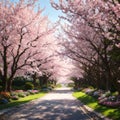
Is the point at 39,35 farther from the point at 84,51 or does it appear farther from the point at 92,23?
the point at 92,23

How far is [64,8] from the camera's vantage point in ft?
52.4

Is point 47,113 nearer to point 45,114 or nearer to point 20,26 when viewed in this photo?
point 45,114

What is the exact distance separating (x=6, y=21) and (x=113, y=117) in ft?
51.1

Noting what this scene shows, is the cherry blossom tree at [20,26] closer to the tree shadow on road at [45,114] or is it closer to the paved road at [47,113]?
the paved road at [47,113]

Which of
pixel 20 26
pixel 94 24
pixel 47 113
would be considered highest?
pixel 20 26

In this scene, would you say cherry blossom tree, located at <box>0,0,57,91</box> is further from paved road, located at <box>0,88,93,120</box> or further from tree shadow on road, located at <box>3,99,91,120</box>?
tree shadow on road, located at <box>3,99,91,120</box>

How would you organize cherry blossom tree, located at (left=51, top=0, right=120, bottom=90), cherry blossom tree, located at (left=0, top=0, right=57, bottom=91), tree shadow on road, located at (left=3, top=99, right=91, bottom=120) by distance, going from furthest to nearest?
cherry blossom tree, located at (left=0, top=0, right=57, bottom=91) < tree shadow on road, located at (left=3, top=99, right=91, bottom=120) < cherry blossom tree, located at (left=51, top=0, right=120, bottom=90)

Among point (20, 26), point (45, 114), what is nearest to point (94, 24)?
point (45, 114)

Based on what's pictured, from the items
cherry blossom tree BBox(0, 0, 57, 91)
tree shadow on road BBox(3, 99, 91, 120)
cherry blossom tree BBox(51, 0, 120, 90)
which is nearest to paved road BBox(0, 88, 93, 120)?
tree shadow on road BBox(3, 99, 91, 120)

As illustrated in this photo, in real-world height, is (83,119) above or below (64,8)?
below

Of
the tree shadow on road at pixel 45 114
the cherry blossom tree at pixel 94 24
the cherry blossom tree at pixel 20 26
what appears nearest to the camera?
the cherry blossom tree at pixel 94 24

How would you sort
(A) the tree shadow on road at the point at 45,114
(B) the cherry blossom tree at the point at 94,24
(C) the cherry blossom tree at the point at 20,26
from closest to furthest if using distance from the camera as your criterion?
(B) the cherry blossom tree at the point at 94,24
(A) the tree shadow on road at the point at 45,114
(C) the cherry blossom tree at the point at 20,26

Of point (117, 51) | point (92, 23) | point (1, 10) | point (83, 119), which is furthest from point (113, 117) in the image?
point (1, 10)

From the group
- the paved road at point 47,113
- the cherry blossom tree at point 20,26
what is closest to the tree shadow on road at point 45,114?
the paved road at point 47,113
